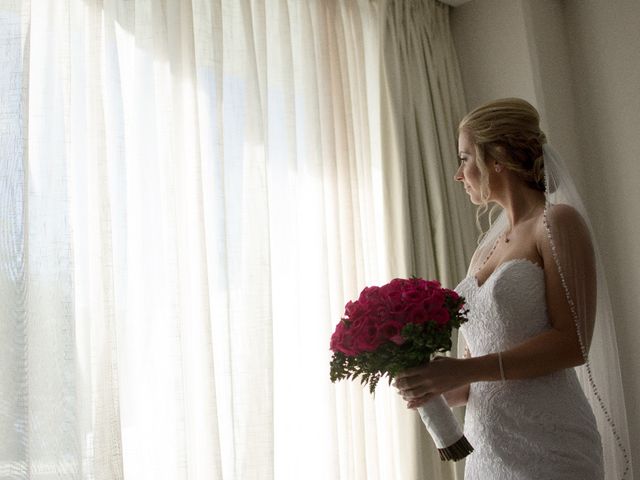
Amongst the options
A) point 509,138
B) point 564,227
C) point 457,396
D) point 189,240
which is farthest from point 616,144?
point 189,240

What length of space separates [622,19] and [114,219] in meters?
2.80

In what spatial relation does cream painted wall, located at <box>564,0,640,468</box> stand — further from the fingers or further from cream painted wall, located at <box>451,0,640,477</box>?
the fingers

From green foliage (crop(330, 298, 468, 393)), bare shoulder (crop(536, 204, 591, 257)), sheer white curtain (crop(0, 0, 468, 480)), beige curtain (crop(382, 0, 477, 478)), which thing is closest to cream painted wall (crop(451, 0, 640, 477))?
beige curtain (crop(382, 0, 477, 478))

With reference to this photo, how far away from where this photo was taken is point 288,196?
308 centimetres

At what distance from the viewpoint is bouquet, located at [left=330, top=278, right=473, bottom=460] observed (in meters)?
1.92

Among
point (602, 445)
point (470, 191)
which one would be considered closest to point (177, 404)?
point (470, 191)

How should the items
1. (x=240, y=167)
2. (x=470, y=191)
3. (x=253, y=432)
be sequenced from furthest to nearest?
(x=240, y=167) → (x=253, y=432) → (x=470, y=191)

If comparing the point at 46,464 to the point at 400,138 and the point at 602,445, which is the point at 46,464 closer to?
the point at 602,445

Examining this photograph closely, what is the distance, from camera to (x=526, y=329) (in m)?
2.11

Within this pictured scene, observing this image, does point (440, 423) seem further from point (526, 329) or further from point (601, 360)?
point (601, 360)

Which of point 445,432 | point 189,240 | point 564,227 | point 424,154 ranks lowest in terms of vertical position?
point 445,432

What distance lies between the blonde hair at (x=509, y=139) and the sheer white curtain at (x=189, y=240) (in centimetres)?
94

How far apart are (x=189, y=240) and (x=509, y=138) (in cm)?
114

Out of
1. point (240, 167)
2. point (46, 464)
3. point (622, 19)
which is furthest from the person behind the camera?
point (622, 19)
